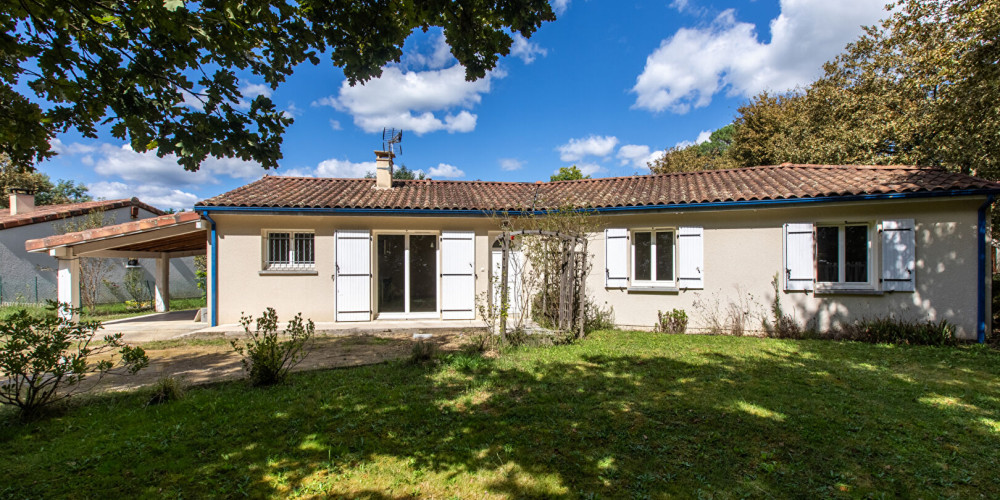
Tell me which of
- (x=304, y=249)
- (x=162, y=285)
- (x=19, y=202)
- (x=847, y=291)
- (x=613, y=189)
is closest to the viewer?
(x=847, y=291)

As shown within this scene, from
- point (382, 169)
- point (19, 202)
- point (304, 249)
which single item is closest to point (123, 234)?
point (304, 249)

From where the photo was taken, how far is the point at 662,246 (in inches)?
326

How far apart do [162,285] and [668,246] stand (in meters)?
14.4

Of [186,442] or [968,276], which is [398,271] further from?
[968,276]

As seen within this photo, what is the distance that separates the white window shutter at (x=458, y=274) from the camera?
891 centimetres

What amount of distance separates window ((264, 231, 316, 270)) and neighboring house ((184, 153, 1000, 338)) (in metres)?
0.03

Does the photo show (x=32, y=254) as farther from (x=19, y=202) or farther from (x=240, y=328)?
(x=240, y=328)

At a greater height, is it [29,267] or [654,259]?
[654,259]

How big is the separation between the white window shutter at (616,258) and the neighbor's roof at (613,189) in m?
0.63

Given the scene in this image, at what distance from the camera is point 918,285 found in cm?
687

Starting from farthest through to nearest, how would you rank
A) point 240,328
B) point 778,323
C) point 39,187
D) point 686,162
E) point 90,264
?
point 39,187 < point 686,162 < point 90,264 < point 240,328 < point 778,323

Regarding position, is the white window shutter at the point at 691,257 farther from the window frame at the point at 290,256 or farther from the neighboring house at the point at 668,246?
the window frame at the point at 290,256

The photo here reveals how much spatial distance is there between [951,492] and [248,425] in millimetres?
5166

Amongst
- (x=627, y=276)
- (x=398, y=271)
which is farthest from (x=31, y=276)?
(x=627, y=276)
